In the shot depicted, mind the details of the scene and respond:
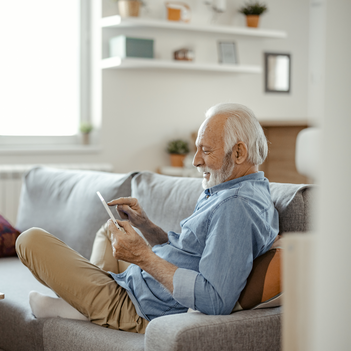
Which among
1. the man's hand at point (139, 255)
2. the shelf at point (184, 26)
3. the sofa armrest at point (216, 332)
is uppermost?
the shelf at point (184, 26)

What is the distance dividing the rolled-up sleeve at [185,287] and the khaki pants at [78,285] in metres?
0.27

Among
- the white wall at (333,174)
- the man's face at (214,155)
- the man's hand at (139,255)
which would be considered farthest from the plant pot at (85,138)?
the white wall at (333,174)

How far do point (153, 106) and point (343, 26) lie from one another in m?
3.68

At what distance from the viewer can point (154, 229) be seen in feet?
5.89

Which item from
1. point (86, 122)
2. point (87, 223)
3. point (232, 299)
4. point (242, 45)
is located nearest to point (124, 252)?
point (232, 299)

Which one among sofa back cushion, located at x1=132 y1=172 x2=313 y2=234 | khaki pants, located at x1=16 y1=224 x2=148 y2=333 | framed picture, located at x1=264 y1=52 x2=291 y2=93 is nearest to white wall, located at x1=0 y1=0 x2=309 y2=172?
framed picture, located at x1=264 y1=52 x2=291 y2=93

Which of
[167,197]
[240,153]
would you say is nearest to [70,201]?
[167,197]

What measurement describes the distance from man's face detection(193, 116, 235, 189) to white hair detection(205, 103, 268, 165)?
0.8 inches

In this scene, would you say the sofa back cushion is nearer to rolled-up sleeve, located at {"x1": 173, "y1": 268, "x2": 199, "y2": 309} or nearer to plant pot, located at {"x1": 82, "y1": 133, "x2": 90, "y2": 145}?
rolled-up sleeve, located at {"x1": 173, "y1": 268, "x2": 199, "y2": 309}

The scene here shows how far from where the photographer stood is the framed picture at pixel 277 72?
453cm

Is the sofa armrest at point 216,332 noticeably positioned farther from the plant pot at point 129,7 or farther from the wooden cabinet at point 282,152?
the plant pot at point 129,7

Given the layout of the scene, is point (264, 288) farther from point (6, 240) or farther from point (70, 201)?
point (6, 240)

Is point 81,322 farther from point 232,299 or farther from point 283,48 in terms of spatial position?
point 283,48

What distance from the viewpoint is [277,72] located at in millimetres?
4570
